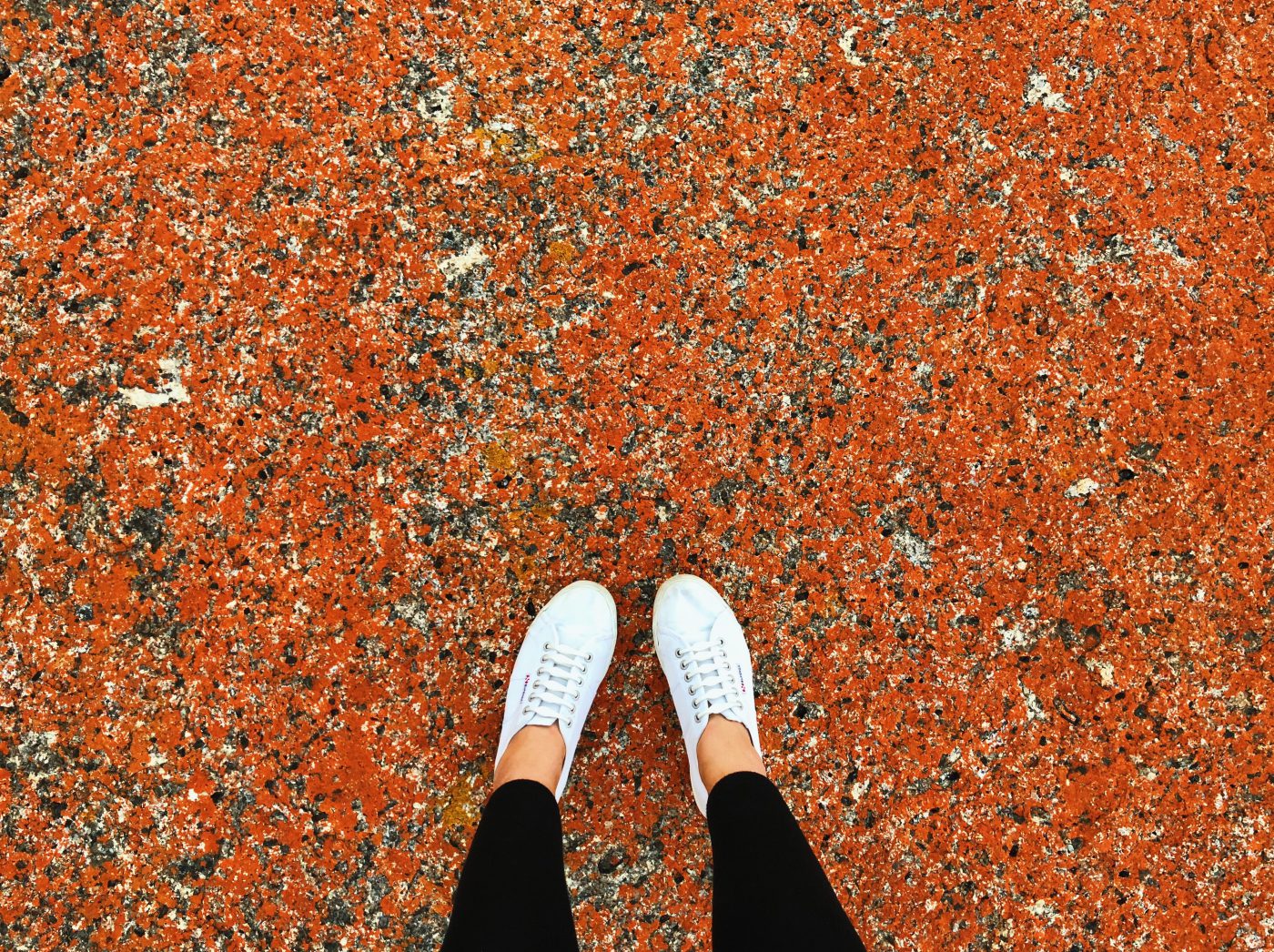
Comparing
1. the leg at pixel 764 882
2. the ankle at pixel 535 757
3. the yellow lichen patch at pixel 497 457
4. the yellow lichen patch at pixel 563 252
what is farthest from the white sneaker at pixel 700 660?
the yellow lichen patch at pixel 563 252

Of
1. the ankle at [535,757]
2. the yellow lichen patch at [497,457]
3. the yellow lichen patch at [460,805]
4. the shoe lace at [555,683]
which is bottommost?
the yellow lichen patch at [460,805]

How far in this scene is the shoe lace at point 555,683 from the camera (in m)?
1.69

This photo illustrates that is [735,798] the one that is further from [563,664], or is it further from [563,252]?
[563,252]

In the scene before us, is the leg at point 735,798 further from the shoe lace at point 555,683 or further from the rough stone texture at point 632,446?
the shoe lace at point 555,683

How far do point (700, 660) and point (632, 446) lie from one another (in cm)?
54

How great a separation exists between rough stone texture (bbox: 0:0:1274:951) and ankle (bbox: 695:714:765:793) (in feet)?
0.42

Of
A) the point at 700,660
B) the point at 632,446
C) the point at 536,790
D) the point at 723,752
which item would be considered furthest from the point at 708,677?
the point at 632,446

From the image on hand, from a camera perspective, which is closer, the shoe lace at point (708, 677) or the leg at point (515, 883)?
the leg at point (515, 883)

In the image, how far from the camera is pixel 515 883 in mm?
1400

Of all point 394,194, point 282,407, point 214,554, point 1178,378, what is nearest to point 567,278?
point 394,194

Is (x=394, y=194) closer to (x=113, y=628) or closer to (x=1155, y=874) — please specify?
(x=113, y=628)

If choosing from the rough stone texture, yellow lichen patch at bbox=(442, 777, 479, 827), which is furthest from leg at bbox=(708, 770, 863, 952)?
yellow lichen patch at bbox=(442, 777, 479, 827)

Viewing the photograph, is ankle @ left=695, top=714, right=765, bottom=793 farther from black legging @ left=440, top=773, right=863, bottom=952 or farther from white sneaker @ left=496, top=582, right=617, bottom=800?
white sneaker @ left=496, top=582, right=617, bottom=800

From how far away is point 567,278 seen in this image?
181 centimetres
